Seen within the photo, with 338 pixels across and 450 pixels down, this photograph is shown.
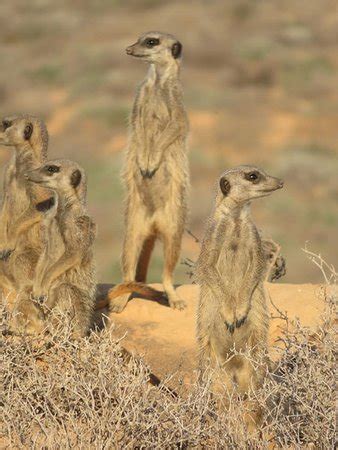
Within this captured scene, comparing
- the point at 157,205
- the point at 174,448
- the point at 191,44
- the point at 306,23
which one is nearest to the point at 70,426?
the point at 174,448

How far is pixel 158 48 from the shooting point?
8055mm

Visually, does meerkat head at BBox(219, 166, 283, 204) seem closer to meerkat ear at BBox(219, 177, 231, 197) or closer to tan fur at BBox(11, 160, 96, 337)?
meerkat ear at BBox(219, 177, 231, 197)

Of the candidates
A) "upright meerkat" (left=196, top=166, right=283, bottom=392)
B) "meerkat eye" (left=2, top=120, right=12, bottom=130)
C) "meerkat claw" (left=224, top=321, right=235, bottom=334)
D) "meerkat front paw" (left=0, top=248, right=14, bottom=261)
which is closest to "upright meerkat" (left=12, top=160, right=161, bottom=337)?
"meerkat front paw" (left=0, top=248, right=14, bottom=261)

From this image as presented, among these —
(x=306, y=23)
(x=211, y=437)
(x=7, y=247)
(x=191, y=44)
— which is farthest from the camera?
(x=306, y=23)

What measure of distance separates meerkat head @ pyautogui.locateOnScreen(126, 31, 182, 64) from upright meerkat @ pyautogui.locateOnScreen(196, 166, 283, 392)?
250 centimetres

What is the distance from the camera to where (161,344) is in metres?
7.34

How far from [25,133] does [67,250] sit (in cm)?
111

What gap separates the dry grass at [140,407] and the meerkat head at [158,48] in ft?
10.3

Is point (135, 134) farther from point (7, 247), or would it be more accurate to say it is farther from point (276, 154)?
point (276, 154)

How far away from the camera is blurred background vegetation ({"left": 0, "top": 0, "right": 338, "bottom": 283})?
17.3m

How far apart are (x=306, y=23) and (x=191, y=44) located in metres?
4.11

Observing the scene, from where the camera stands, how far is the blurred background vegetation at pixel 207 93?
682 inches

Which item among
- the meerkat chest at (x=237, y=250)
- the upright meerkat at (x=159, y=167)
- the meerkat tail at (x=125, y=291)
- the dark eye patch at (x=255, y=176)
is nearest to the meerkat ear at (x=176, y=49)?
the upright meerkat at (x=159, y=167)

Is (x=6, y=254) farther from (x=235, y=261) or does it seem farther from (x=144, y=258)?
(x=235, y=261)
